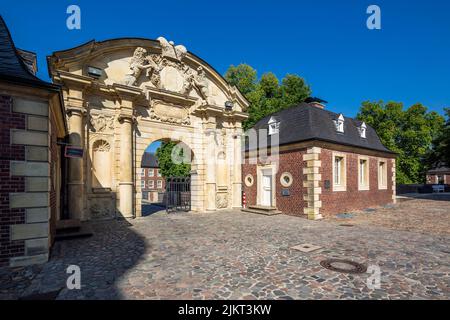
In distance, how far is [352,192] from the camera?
14.3m

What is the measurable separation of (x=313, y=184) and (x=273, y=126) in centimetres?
526

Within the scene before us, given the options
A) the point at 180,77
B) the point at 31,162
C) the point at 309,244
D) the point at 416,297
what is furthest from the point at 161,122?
the point at 416,297

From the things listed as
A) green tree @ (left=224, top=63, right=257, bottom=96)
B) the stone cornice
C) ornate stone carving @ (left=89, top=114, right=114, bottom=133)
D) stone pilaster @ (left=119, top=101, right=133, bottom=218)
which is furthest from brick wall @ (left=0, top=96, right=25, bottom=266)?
green tree @ (left=224, top=63, right=257, bottom=96)

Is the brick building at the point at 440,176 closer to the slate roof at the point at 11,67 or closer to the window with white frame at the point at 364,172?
the window with white frame at the point at 364,172

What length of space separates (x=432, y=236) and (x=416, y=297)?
19.4 feet

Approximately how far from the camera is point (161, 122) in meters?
13.3

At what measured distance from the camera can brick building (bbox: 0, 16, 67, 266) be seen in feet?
17.0

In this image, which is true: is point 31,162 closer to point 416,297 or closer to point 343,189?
point 416,297

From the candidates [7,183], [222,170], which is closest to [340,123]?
[222,170]

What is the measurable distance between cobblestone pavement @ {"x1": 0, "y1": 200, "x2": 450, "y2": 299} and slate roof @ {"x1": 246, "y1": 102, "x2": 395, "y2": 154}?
18.1 ft

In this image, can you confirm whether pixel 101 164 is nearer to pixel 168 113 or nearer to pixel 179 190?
pixel 168 113

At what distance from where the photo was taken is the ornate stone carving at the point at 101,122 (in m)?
11.3

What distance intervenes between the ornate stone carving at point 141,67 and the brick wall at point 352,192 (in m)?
9.99

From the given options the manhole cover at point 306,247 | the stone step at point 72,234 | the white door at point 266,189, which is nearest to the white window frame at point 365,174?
the white door at point 266,189
